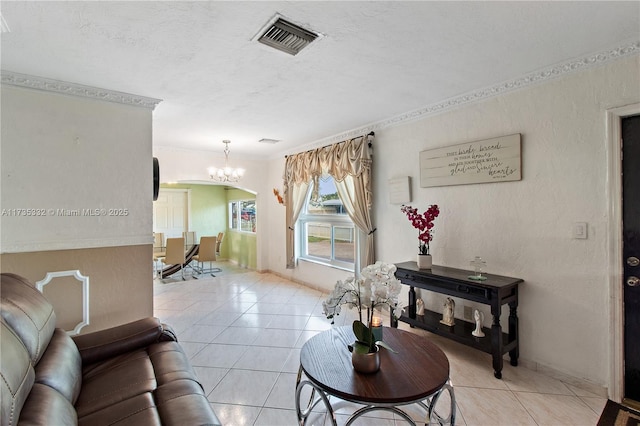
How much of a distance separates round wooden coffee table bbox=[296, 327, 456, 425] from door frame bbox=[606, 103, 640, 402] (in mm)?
1324

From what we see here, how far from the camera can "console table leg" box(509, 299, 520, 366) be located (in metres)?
2.52

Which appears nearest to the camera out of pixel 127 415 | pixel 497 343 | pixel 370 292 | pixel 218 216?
pixel 127 415

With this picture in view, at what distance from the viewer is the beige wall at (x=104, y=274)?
2469 mm

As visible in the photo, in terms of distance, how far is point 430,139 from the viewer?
323 cm

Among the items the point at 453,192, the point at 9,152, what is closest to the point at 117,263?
the point at 9,152

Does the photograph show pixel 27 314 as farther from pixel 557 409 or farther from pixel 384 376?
pixel 557 409

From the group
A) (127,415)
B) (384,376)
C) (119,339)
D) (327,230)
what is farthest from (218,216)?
(384,376)

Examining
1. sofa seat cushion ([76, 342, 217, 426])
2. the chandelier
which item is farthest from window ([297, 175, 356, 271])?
sofa seat cushion ([76, 342, 217, 426])

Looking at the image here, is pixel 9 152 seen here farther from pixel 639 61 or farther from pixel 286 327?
pixel 639 61

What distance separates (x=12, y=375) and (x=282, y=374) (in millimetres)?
1781

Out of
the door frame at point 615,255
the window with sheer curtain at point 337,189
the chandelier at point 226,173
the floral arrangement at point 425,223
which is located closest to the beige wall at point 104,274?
the chandelier at point 226,173

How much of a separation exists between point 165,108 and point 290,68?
1673 millimetres

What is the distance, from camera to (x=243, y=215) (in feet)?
25.8

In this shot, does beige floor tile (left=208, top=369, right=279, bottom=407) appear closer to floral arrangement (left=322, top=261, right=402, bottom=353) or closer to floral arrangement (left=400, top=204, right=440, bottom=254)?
floral arrangement (left=322, top=261, right=402, bottom=353)
